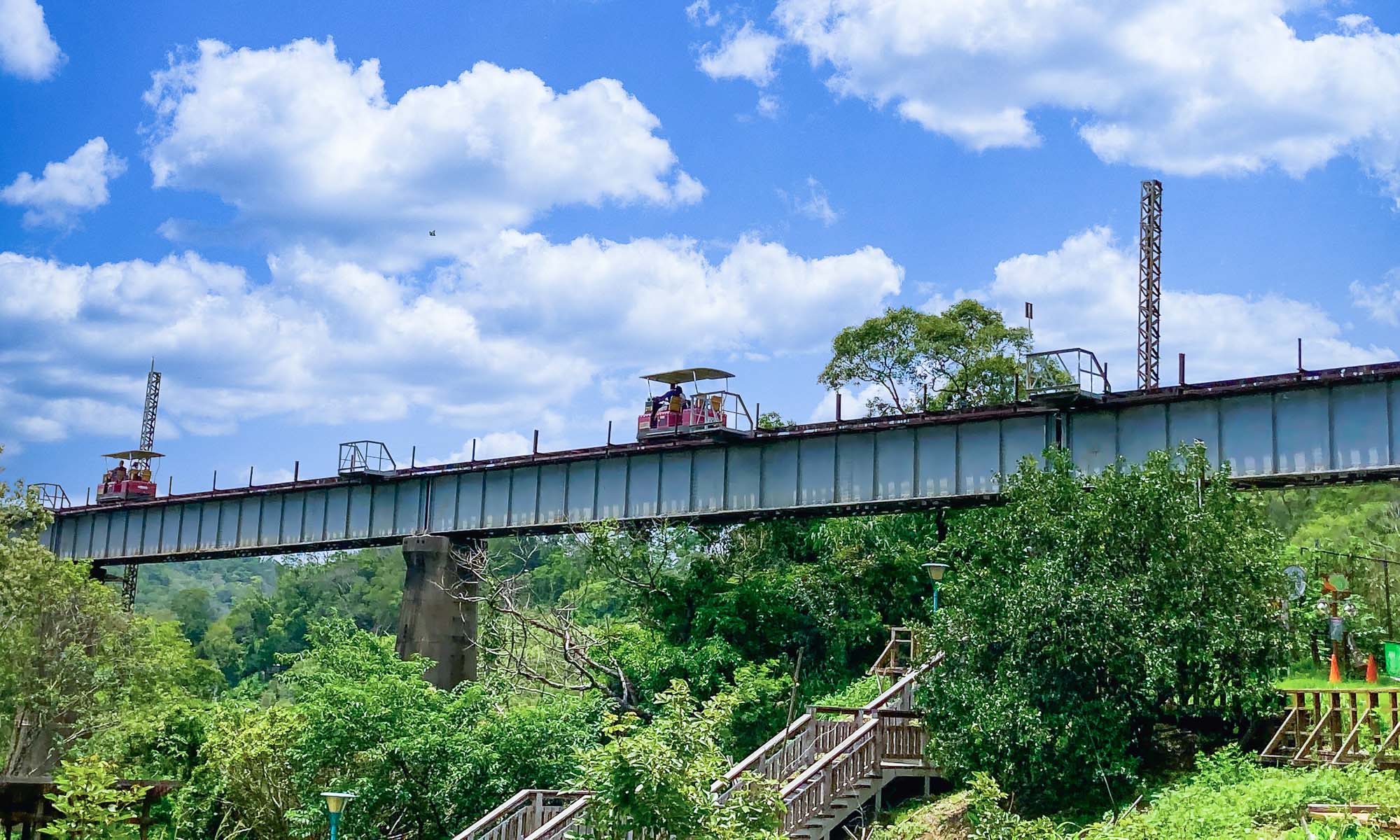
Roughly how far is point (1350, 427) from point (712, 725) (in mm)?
18797

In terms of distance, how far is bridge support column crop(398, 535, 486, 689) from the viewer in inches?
1822

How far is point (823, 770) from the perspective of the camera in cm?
2686

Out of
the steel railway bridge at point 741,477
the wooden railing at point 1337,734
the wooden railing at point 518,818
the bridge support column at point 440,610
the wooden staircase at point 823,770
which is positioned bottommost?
the wooden railing at point 518,818

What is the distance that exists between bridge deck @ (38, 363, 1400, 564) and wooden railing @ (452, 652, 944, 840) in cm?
814

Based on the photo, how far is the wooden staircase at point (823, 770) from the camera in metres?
26.2

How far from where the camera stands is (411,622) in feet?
153

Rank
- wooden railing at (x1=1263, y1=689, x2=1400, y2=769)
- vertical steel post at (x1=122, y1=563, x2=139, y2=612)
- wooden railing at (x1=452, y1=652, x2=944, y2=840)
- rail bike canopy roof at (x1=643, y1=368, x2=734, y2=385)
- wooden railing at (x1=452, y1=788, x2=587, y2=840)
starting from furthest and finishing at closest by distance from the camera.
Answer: vertical steel post at (x1=122, y1=563, x2=139, y2=612)
rail bike canopy roof at (x1=643, y1=368, x2=734, y2=385)
wooden railing at (x1=452, y1=788, x2=587, y2=840)
wooden railing at (x1=452, y1=652, x2=944, y2=840)
wooden railing at (x1=1263, y1=689, x2=1400, y2=769)

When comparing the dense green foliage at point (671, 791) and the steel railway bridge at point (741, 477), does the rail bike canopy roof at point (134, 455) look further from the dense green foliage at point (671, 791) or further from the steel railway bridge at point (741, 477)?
the dense green foliage at point (671, 791)

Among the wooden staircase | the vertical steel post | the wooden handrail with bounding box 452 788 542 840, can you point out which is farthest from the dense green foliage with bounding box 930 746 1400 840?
the vertical steel post

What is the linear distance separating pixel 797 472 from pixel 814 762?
13.4 metres

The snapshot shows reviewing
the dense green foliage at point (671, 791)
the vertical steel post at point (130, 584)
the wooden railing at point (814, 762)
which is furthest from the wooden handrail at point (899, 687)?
the vertical steel post at point (130, 584)

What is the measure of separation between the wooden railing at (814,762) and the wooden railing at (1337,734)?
22.3 ft

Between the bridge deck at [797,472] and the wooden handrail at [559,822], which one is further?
the bridge deck at [797,472]

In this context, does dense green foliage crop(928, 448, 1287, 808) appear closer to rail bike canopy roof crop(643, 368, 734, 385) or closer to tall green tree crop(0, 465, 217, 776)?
rail bike canopy roof crop(643, 368, 734, 385)
